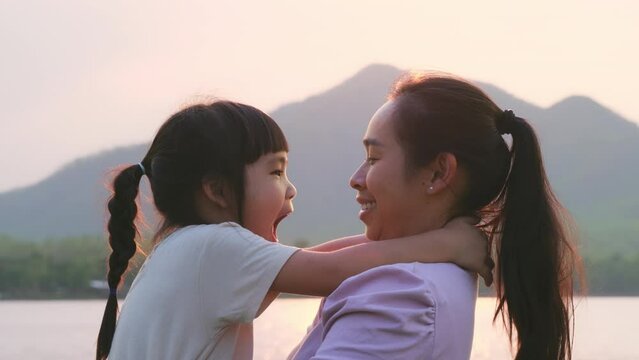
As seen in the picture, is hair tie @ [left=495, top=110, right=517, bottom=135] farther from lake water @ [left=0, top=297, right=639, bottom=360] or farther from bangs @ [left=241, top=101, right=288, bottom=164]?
lake water @ [left=0, top=297, right=639, bottom=360]

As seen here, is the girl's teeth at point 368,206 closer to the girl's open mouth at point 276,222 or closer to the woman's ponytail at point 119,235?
the girl's open mouth at point 276,222

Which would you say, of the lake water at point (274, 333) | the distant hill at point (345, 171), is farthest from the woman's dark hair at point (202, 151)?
the distant hill at point (345, 171)

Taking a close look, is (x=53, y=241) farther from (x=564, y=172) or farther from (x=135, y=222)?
(x=135, y=222)

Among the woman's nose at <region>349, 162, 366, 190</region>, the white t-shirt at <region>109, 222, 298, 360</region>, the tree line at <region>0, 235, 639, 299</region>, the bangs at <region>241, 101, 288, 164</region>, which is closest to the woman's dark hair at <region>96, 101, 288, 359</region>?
the bangs at <region>241, 101, 288, 164</region>

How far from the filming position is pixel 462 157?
2.47 metres

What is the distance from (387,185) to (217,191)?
66cm

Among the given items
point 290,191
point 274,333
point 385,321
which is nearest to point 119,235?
point 290,191

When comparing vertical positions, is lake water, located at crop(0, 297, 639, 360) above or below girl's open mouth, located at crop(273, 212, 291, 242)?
below

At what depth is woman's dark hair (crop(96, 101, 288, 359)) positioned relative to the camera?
3.01 meters

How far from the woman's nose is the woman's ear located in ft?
0.45

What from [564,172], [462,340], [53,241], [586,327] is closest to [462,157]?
[462,340]

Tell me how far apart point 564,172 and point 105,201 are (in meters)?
75.7

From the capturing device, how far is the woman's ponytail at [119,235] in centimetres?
325

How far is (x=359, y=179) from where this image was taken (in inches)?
99.7
